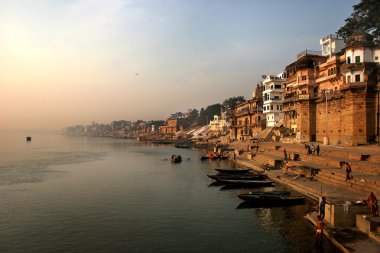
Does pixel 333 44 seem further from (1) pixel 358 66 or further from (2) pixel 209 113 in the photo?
(2) pixel 209 113

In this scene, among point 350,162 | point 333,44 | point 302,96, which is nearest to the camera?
point 350,162

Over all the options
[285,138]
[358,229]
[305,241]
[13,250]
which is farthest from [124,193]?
[285,138]

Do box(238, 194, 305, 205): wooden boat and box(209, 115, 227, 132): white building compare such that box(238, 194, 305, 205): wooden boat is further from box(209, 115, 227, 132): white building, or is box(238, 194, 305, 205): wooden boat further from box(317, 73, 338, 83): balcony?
box(209, 115, 227, 132): white building

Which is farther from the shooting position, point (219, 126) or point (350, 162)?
point (219, 126)

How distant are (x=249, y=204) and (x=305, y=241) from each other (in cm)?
789

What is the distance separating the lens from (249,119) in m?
82.2

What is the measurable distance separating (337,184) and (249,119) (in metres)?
58.4

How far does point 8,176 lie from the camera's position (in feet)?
133

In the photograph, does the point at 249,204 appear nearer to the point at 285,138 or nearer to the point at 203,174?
the point at 203,174

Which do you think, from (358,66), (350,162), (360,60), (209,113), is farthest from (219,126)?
(350,162)

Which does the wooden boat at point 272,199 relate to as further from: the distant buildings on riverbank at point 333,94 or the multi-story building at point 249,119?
the multi-story building at point 249,119

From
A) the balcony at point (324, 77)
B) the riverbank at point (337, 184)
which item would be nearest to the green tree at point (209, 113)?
the balcony at point (324, 77)

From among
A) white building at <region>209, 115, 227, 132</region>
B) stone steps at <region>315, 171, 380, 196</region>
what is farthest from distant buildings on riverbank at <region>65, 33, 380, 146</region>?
white building at <region>209, 115, 227, 132</region>

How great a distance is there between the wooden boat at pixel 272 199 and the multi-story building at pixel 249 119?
50.6 m
